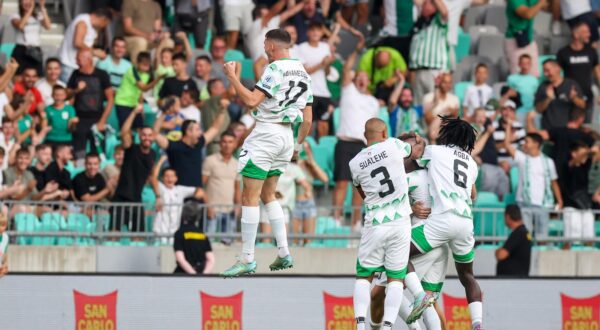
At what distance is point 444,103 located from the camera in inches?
890

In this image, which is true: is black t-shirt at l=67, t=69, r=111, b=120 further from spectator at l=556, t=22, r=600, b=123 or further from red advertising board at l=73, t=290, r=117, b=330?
spectator at l=556, t=22, r=600, b=123

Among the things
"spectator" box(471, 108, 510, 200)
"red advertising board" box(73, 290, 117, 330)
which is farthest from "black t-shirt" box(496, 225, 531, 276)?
"red advertising board" box(73, 290, 117, 330)

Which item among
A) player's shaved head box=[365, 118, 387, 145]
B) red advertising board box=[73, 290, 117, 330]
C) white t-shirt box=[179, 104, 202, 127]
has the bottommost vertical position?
red advertising board box=[73, 290, 117, 330]

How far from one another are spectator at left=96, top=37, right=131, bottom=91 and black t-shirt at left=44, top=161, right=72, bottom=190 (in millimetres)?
2622

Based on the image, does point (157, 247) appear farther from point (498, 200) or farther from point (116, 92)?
point (498, 200)

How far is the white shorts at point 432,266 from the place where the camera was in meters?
15.6

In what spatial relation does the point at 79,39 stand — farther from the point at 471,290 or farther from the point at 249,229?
the point at 471,290

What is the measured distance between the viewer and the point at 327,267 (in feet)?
67.7

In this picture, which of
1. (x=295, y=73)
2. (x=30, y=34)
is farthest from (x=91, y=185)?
(x=295, y=73)

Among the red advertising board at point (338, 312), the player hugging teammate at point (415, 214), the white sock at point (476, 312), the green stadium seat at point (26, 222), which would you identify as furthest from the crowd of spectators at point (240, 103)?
the white sock at point (476, 312)

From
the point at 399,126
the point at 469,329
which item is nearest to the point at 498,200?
the point at 399,126

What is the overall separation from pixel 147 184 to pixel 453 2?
6436 millimetres

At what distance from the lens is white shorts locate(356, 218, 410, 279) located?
591 inches

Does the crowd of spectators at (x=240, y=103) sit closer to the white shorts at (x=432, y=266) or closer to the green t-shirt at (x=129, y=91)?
the green t-shirt at (x=129, y=91)
